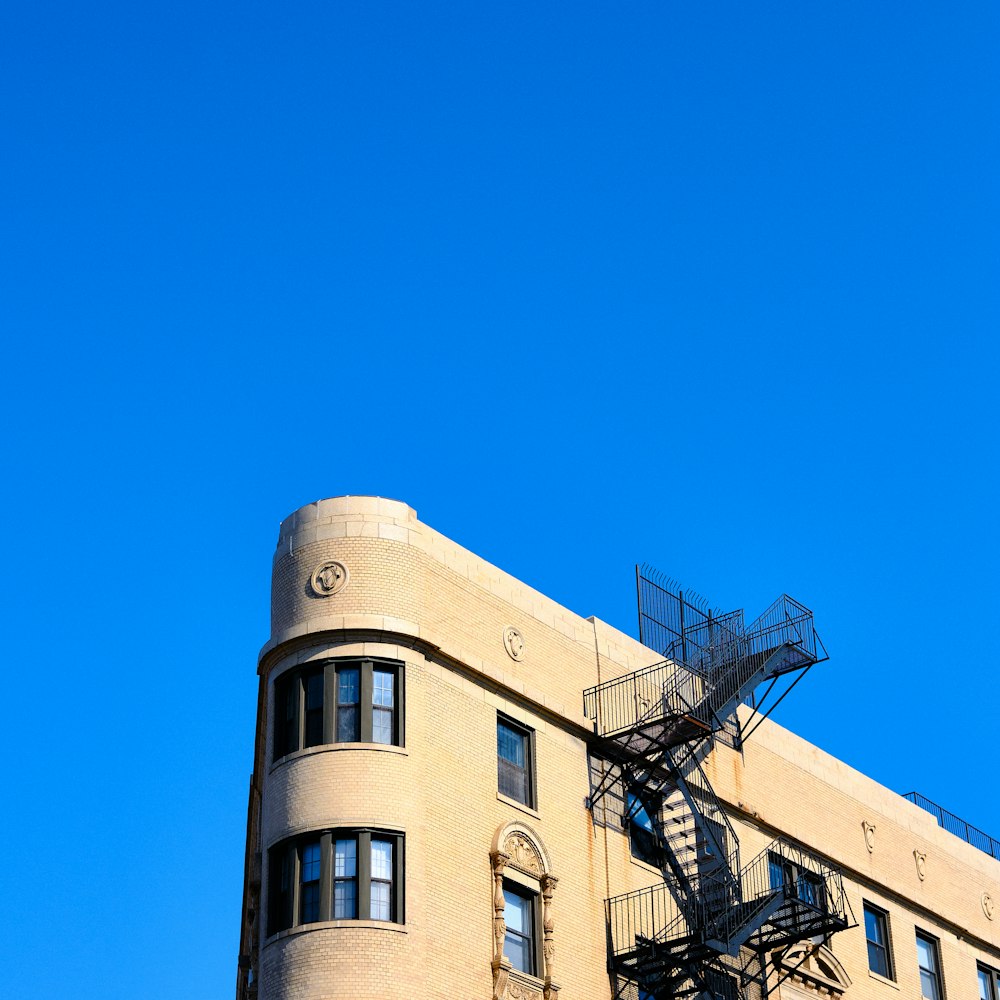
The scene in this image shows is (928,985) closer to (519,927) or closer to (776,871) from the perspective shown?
(776,871)

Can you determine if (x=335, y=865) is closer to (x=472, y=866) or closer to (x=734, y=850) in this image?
(x=472, y=866)

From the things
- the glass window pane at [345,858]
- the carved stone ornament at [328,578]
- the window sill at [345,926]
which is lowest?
the window sill at [345,926]

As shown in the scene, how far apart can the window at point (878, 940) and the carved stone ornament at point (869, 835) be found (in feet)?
5.03

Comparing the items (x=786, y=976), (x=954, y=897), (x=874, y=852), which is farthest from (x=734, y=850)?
(x=954, y=897)

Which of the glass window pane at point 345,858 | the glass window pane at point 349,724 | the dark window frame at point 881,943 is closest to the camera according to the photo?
the glass window pane at point 345,858

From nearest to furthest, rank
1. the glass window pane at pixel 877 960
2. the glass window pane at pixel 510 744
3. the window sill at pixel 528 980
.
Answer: the window sill at pixel 528 980 < the glass window pane at pixel 510 744 < the glass window pane at pixel 877 960

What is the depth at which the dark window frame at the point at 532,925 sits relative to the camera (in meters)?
36.7

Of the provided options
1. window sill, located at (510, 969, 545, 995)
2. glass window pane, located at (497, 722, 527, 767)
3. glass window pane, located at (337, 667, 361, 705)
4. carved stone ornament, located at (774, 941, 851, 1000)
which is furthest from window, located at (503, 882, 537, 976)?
carved stone ornament, located at (774, 941, 851, 1000)

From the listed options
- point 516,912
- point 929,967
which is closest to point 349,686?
point 516,912

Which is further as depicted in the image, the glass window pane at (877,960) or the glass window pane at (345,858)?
the glass window pane at (877,960)

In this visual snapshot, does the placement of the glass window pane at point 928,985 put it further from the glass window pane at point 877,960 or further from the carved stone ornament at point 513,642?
the carved stone ornament at point 513,642

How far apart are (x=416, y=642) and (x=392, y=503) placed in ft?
10.5

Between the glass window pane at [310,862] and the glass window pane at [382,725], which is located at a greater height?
the glass window pane at [382,725]

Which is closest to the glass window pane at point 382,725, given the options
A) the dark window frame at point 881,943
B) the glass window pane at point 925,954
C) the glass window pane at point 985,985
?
the dark window frame at point 881,943
